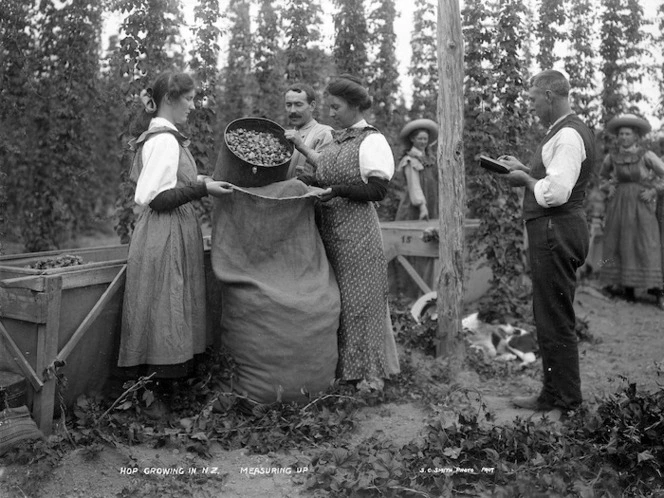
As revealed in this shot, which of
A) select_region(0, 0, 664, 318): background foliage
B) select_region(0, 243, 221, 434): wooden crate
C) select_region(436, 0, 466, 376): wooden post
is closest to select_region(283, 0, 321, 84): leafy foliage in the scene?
select_region(0, 0, 664, 318): background foliage

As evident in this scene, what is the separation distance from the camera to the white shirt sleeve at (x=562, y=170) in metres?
3.63

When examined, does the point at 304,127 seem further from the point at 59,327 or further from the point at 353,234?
the point at 59,327

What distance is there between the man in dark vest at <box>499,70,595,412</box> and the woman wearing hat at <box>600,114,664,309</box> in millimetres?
3961

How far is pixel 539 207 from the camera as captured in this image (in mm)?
3844

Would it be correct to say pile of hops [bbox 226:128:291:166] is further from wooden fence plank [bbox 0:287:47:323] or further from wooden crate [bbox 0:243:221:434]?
wooden fence plank [bbox 0:287:47:323]

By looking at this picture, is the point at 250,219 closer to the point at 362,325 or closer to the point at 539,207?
the point at 362,325

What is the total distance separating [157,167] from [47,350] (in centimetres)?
106

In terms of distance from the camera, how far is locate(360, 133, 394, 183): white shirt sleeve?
13.2 feet

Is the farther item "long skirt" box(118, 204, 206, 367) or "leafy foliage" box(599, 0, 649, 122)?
"leafy foliage" box(599, 0, 649, 122)

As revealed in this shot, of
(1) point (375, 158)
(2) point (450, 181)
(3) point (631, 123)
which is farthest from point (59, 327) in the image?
(3) point (631, 123)

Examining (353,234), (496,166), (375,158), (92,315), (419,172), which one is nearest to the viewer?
(92,315)

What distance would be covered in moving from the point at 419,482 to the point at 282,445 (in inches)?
31.4

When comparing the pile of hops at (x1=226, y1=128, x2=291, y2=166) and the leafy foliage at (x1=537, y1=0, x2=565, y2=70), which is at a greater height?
the leafy foliage at (x1=537, y1=0, x2=565, y2=70)

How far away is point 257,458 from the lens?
134 inches
